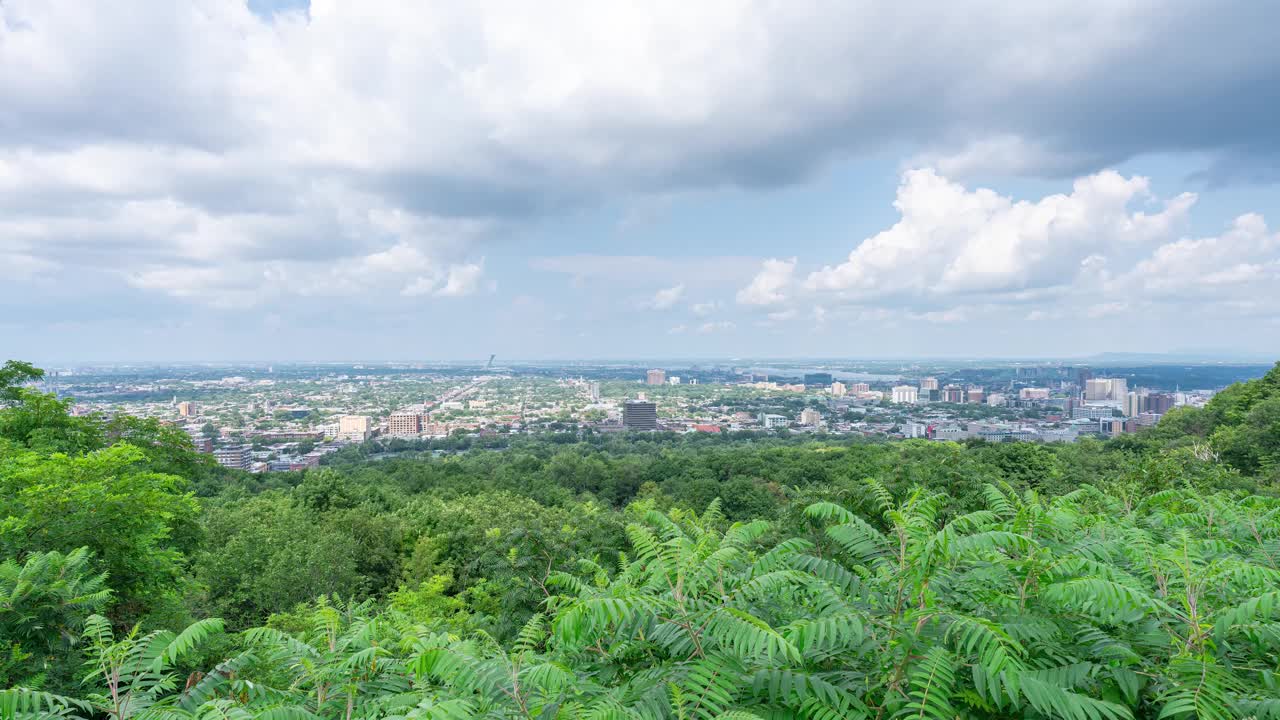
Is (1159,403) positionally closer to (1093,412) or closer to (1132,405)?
(1132,405)

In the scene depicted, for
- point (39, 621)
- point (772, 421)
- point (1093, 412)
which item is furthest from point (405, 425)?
point (1093, 412)

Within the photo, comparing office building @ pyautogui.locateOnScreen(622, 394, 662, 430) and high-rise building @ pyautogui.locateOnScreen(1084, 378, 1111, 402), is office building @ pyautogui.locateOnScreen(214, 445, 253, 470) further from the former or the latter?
high-rise building @ pyautogui.locateOnScreen(1084, 378, 1111, 402)

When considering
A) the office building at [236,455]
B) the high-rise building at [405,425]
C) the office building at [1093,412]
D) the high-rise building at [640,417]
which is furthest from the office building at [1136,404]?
the office building at [236,455]

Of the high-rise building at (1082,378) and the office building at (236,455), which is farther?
the high-rise building at (1082,378)

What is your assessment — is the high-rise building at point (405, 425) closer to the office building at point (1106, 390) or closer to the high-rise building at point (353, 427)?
the high-rise building at point (353, 427)

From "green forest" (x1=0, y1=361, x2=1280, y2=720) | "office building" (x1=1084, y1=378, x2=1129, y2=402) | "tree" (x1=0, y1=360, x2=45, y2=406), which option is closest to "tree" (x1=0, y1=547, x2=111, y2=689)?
"green forest" (x1=0, y1=361, x2=1280, y2=720)

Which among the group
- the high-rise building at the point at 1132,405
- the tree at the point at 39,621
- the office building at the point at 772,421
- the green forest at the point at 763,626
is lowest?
the office building at the point at 772,421

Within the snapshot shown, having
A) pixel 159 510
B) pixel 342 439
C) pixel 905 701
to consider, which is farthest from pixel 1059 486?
pixel 342 439
